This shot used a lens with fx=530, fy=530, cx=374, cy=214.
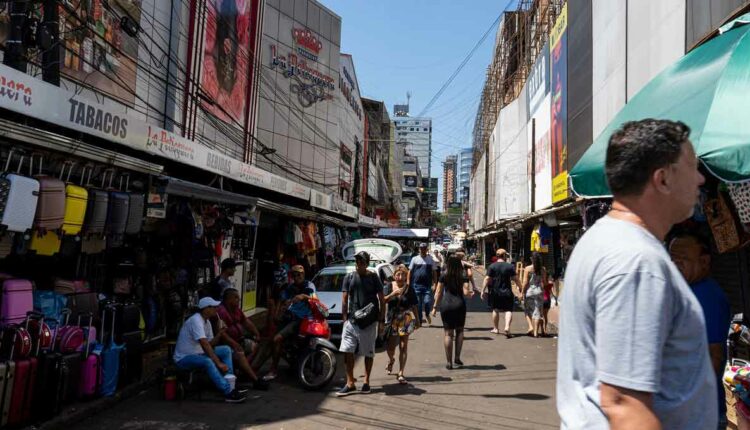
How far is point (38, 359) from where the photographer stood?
5.40 m

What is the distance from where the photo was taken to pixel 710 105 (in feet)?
13.0

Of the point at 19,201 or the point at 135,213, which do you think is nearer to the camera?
the point at 19,201

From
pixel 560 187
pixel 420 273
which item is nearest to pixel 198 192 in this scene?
pixel 420 273

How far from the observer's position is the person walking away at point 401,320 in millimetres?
8023

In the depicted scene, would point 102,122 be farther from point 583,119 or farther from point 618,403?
point 583,119

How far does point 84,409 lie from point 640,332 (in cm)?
636

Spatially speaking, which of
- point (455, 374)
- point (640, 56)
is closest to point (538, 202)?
point (640, 56)

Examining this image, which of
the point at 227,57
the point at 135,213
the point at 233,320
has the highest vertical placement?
the point at 227,57

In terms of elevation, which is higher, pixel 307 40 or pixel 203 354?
pixel 307 40

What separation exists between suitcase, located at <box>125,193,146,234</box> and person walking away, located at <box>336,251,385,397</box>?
3.02 m

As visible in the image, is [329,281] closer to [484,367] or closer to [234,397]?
[484,367]

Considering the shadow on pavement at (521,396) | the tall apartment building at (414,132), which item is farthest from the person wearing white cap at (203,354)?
the tall apartment building at (414,132)

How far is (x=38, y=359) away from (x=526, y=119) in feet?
76.2

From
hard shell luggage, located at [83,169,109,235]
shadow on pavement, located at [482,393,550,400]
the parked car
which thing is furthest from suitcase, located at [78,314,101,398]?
shadow on pavement, located at [482,393,550,400]
